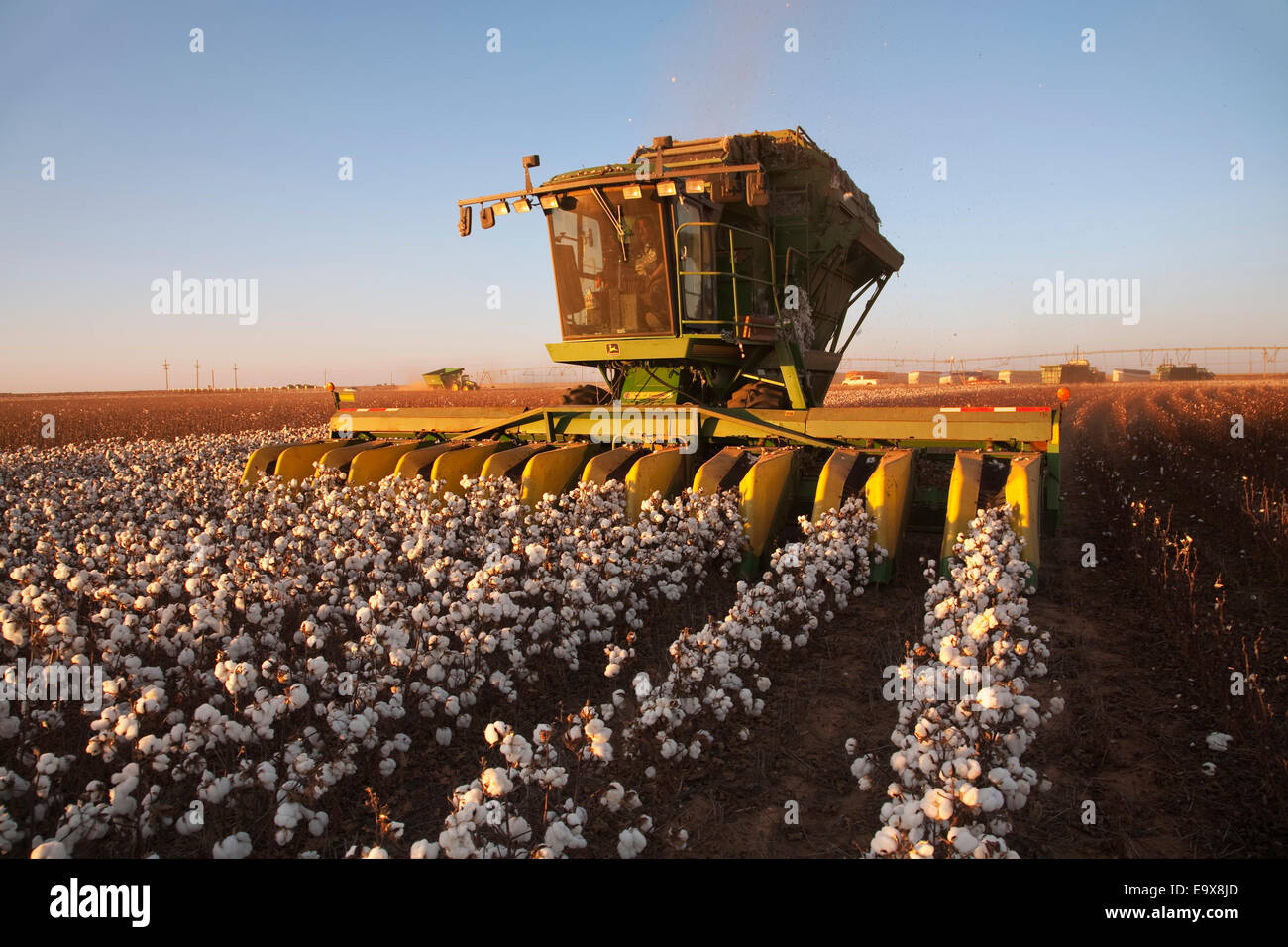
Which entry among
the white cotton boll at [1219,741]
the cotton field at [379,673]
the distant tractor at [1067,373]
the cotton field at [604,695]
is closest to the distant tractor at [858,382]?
the distant tractor at [1067,373]

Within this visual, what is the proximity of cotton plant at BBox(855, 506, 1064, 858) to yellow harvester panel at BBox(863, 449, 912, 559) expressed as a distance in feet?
6.12

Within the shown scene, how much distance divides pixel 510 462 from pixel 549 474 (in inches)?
21.4

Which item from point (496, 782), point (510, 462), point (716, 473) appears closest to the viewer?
A: point (496, 782)

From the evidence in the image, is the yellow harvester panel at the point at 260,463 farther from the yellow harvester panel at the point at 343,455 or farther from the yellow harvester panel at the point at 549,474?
the yellow harvester panel at the point at 549,474

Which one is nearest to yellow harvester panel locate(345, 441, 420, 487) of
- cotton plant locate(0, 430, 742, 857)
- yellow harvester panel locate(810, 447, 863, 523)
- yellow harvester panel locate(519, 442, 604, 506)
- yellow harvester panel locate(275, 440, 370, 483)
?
yellow harvester panel locate(275, 440, 370, 483)

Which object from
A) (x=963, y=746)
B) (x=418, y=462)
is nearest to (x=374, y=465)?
(x=418, y=462)

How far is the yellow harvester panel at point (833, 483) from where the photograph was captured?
20.7ft

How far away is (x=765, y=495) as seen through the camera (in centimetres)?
648

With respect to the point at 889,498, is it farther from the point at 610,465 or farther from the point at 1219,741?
the point at 1219,741

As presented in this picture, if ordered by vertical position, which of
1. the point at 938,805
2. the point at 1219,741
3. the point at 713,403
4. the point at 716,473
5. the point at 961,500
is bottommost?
the point at 1219,741

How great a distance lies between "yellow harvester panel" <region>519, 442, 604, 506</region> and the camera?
7316mm

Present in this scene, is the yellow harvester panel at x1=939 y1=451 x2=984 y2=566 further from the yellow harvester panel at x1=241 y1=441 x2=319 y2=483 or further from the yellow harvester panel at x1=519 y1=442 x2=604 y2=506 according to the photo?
the yellow harvester panel at x1=241 y1=441 x2=319 y2=483
